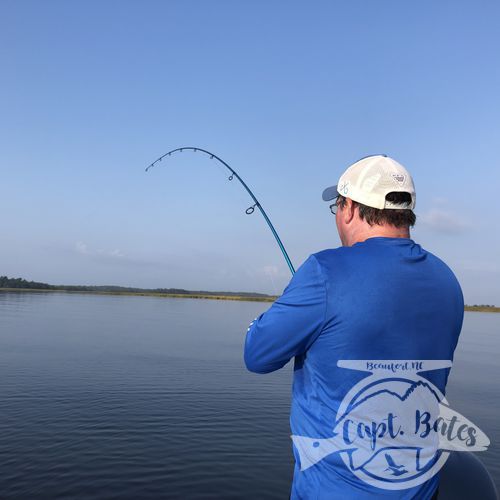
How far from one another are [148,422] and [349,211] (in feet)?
32.6

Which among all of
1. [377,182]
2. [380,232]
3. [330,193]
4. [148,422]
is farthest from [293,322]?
[148,422]

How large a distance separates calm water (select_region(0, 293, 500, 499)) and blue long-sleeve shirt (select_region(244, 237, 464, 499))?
6.28m

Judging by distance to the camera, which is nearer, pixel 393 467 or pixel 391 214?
pixel 393 467

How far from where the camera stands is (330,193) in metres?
2.33

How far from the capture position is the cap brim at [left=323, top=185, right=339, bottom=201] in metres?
2.28

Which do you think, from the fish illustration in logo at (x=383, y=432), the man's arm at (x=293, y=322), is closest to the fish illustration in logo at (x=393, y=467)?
the fish illustration in logo at (x=383, y=432)

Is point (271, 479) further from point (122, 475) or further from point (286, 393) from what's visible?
point (286, 393)

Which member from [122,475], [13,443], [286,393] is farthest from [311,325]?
[286,393]

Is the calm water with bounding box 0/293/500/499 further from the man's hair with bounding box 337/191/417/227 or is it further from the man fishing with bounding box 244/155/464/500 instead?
the man's hair with bounding box 337/191/417/227

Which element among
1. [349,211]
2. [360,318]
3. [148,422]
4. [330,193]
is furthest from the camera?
[148,422]

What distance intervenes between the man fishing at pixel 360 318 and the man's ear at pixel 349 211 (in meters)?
0.05

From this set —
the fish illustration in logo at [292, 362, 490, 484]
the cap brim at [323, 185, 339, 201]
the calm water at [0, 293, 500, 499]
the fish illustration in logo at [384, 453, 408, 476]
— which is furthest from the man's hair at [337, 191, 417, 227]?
the calm water at [0, 293, 500, 499]

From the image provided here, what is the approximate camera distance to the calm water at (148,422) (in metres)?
7.51

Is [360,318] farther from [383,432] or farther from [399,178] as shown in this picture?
[399,178]
